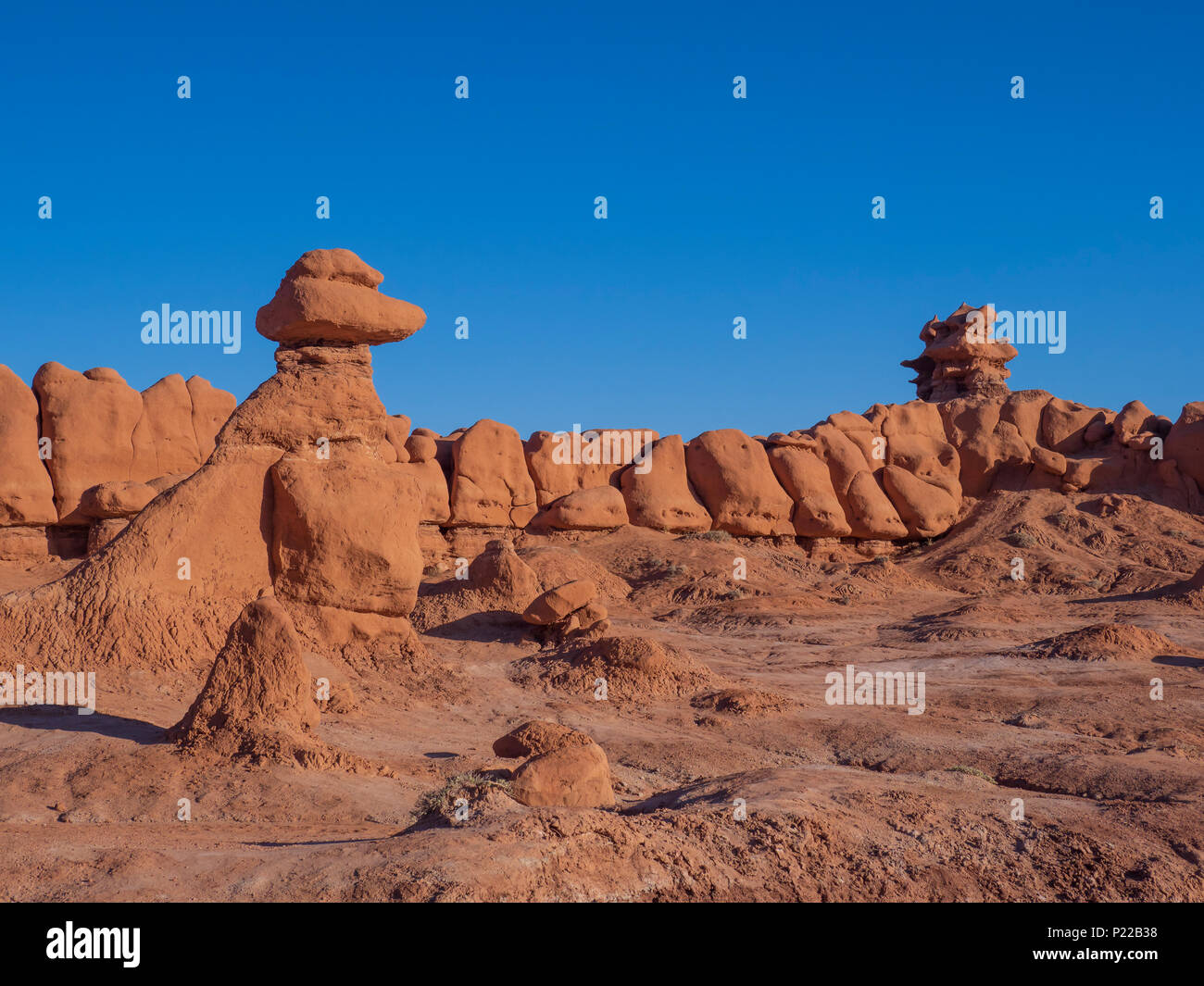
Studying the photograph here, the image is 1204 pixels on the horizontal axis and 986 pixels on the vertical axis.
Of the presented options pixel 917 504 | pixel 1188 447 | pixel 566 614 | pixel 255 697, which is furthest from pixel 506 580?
pixel 1188 447

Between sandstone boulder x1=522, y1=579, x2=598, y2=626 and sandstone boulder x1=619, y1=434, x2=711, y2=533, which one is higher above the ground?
sandstone boulder x1=619, y1=434, x2=711, y2=533

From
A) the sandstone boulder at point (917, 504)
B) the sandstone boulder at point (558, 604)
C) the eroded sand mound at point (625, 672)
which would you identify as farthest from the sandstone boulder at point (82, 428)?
the sandstone boulder at point (917, 504)

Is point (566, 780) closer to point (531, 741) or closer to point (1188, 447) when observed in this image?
point (531, 741)

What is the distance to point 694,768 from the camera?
8.93 meters

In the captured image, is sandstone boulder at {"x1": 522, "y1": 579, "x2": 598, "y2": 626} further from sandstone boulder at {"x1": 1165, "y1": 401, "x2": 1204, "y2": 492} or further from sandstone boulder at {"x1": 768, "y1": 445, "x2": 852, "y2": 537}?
sandstone boulder at {"x1": 1165, "y1": 401, "x2": 1204, "y2": 492}

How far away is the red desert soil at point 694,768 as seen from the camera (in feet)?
14.8

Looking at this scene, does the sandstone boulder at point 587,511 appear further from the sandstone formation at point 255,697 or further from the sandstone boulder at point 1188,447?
the sandstone boulder at point 1188,447

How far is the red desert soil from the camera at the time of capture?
4520 mm

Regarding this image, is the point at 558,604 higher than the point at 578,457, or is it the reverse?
the point at 578,457

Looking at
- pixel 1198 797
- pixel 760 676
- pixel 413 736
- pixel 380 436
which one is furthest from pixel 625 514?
pixel 1198 797

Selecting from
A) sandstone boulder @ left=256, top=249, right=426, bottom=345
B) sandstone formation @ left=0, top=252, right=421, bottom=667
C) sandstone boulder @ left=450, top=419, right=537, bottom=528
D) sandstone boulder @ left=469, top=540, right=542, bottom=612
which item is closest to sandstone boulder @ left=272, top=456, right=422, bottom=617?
sandstone formation @ left=0, top=252, right=421, bottom=667

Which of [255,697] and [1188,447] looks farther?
[1188,447]

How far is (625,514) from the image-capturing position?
2238cm
